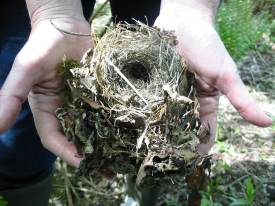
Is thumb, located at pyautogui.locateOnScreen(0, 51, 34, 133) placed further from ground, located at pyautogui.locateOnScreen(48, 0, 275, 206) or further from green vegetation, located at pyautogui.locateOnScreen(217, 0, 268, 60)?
green vegetation, located at pyautogui.locateOnScreen(217, 0, 268, 60)

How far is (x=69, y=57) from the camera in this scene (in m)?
1.86

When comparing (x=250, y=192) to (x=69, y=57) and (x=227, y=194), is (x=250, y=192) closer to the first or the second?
(x=227, y=194)

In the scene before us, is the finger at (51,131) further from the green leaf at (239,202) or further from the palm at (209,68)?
the green leaf at (239,202)

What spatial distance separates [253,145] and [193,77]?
1.11 meters

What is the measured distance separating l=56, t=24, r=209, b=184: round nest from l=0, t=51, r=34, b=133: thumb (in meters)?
0.17

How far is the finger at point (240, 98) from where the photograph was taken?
170 centimetres

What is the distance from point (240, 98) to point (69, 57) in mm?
704

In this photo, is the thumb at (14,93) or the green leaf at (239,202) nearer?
the thumb at (14,93)

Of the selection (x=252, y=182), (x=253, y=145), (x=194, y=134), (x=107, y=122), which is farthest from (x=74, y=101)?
(x=253, y=145)

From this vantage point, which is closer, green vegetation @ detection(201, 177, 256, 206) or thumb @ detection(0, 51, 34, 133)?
thumb @ detection(0, 51, 34, 133)

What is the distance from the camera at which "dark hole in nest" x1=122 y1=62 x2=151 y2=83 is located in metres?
1.95

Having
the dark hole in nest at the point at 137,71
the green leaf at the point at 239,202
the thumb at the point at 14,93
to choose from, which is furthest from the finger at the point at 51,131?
the green leaf at the point at 239,202

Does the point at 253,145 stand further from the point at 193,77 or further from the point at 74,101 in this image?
the point at 74,101

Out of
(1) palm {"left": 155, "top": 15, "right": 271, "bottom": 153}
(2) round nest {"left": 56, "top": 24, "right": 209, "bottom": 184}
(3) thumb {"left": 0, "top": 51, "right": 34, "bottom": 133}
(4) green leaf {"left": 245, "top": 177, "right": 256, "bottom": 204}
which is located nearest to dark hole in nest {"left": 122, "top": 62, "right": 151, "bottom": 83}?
(2) round nest {"left": 56, "top": 24, "right": 209, "bottom": 184}
